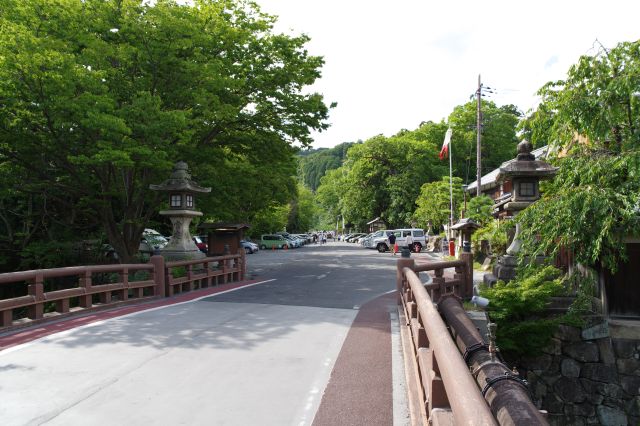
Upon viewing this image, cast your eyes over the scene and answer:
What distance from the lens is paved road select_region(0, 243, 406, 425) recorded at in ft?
13.9

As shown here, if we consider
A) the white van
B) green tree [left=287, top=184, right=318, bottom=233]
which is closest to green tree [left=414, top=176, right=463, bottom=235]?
the white van

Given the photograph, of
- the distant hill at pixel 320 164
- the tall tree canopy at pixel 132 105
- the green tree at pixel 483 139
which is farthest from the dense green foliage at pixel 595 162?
the distant hill at pixel 320 164

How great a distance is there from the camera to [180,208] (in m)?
14.7

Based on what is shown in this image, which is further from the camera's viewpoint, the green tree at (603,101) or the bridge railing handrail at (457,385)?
the green tree at (603,101)

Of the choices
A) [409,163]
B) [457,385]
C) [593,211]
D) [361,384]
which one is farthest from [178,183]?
[409,163]

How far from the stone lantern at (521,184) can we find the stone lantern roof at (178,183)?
9.19 metres

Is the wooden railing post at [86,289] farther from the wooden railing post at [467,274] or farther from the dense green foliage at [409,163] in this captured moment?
the dense green foliage at [409,163]

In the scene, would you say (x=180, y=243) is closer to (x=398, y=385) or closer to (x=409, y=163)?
(x=398, y=385)

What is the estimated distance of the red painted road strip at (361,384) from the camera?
13.9ft

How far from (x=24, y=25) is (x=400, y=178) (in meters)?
45.7

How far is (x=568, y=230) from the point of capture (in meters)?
9.50

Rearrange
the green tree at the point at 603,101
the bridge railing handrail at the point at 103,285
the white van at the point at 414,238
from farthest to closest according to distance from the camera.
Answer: the white van at the point at 414,238, the green tree at the point at 603,101, the bridge railing handrail at the point at 103,285

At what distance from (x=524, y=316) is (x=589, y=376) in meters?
1.92

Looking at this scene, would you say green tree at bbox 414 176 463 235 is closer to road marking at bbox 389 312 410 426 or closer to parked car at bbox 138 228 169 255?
parked car at bbox 138 228 169 255
